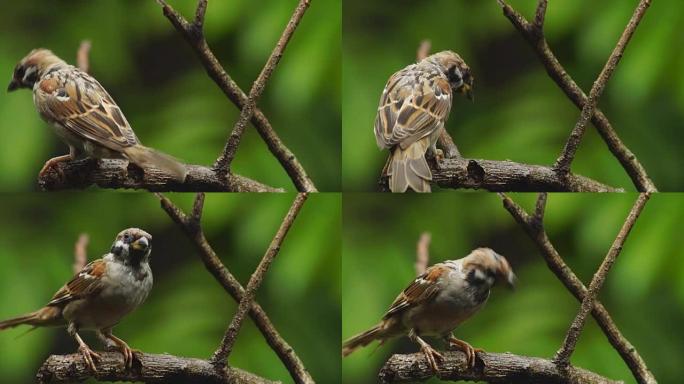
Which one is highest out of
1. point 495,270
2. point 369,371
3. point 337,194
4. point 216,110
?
point 216,110

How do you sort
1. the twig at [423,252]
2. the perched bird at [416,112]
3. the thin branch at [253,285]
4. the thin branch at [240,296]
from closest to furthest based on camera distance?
the perched bird at [416,112], the thin branch at [253,285], the thin branch at [240,296], the twig at [423,252]

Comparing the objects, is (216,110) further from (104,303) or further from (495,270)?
(495,270)

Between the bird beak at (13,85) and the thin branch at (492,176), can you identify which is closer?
the thin branch at (492,176)

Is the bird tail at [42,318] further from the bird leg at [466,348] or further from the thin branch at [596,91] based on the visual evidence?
the thin branch at [596,91]

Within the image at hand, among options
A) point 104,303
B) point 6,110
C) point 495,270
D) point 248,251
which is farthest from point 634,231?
point 6,110

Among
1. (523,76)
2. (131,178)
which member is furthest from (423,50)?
(131,178)

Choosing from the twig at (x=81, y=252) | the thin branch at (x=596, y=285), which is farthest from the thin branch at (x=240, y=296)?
the thin branch at (x=596, y=285)
